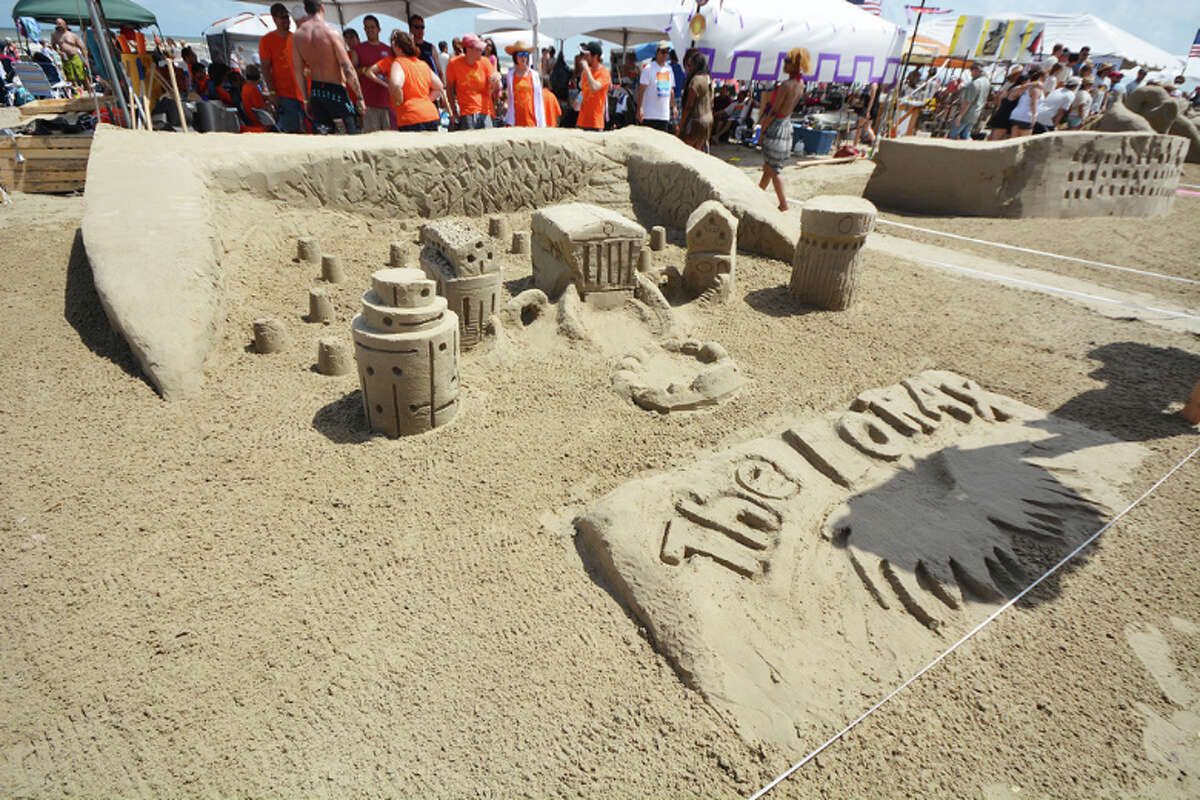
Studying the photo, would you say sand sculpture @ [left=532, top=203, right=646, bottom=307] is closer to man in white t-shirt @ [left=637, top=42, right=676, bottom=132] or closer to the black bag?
man in white t-shirt @ [left=637, top=42, right=676, bottom=132]

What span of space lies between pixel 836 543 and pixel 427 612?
5.69 ft

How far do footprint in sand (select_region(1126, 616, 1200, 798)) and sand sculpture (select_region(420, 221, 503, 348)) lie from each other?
11.7 ft

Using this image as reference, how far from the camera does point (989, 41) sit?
1556 cm

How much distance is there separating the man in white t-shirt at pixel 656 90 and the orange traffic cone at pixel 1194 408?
6.69 m

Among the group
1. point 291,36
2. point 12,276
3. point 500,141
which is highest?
point 291,36

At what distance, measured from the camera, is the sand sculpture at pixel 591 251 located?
4.48 meters

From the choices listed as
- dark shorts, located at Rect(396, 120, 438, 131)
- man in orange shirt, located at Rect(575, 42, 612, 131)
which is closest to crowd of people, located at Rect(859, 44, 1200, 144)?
man in orange shirt, located at Rect(575, 42, 612, 131)

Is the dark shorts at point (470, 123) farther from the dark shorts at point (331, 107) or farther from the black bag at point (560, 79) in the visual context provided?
the black bag at point (560, 79)

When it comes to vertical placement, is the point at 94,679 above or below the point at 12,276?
below

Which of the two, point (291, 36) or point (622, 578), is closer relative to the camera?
point (622, 578)

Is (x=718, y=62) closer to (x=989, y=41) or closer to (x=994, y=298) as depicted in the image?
(x=994, y=298)

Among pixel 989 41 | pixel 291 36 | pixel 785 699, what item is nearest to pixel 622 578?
pixel 785 699

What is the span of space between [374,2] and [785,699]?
10521 mm

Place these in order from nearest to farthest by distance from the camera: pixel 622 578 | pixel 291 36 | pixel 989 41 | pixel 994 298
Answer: pixel 622 578, pixel 994 298, pixel 291 36, pixel 989 41
